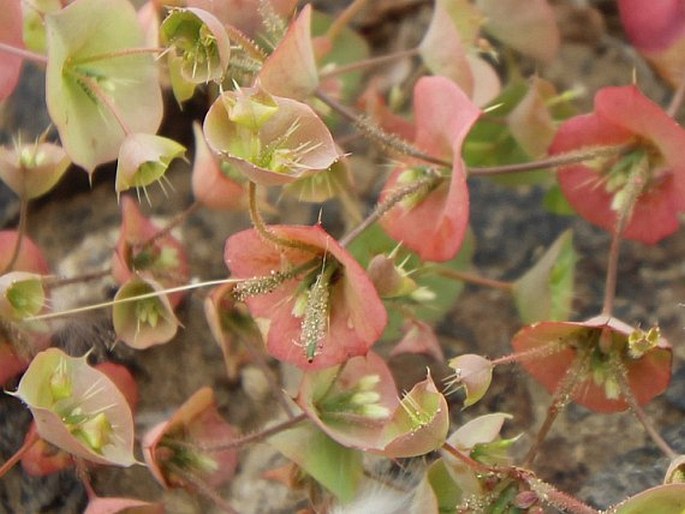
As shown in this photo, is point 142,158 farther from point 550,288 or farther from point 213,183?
point 550,288

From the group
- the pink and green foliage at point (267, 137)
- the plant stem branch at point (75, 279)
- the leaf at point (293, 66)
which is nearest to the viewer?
the pink and green foliage at point (267, 137)

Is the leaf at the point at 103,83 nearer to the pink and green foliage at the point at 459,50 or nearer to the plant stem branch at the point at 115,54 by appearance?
the plant stem branch at the point at 115,54

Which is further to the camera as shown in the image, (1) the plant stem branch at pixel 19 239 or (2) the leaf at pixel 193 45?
(1) the plant stem branch at pixel 19 239

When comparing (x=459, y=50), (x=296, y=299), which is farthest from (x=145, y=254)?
(x=459, y=50)

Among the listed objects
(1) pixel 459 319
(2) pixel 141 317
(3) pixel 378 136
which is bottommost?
(1) pixel 459 319

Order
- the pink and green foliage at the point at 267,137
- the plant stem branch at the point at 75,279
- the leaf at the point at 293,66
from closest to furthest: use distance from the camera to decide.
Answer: the pink and green foliage at the point at 267,137, the leaf at the point at 293,66, the plant stem branch at the point at 75,279

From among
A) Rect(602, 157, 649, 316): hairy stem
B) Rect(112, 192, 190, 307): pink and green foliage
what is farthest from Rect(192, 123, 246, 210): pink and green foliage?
Rect(602, 157, 649, 316): hairy stem

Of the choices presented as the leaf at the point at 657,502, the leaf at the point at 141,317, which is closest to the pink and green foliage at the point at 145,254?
the leaf at the point at 141,317
